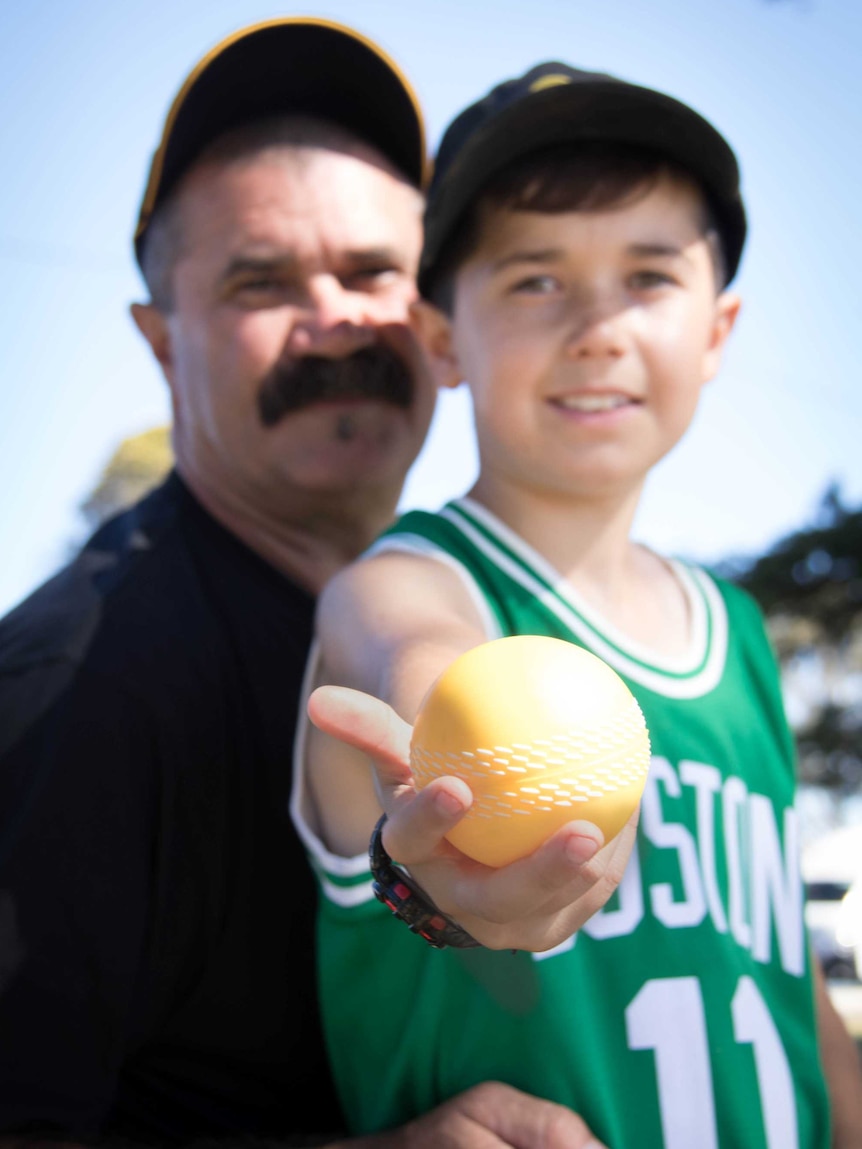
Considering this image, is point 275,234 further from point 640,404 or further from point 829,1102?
point 829,1102

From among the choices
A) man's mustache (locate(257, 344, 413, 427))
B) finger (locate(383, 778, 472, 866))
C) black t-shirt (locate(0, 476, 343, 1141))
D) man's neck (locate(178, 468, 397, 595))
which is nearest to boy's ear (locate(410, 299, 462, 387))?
man's mustache (locate(257, 344, 413, 427))

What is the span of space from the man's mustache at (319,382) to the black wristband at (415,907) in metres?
1.34

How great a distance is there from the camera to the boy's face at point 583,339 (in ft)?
5.88

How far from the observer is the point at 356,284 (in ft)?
8.28

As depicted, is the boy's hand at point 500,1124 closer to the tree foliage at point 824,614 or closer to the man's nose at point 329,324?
the man's nose at point 329,324

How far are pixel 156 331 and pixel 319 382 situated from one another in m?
0.68

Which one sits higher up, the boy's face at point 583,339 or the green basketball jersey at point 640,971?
the boy's face at point 583,339

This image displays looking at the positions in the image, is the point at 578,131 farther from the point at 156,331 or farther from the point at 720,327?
the point at 156,331

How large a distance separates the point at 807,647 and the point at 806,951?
75.2 ft

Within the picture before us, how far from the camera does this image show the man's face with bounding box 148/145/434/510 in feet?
7.98

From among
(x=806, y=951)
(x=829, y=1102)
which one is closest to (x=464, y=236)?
(x=806, y=951)

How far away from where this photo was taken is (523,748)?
1.14 m

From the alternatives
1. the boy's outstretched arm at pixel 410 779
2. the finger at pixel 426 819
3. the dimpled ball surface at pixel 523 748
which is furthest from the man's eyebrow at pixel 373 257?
the finger at pixel 426 819

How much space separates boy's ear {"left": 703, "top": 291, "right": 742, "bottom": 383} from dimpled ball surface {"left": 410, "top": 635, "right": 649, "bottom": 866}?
1.15 meters
